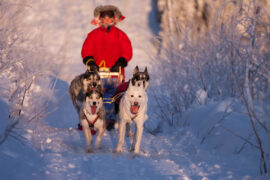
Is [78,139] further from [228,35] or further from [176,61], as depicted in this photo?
[228,35]

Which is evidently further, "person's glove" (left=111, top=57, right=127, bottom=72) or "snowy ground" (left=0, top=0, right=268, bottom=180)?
"person's glove" (left=111, top=57, right=127, bottom=72)

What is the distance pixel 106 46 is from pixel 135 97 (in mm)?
2220

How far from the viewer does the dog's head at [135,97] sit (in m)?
3.80

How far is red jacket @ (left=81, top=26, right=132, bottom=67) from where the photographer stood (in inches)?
224

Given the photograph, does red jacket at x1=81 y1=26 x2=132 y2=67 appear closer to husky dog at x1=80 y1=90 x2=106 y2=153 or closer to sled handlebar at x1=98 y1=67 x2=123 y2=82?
sled handlebar at x1=98 y1=67 x2=123 y2=82

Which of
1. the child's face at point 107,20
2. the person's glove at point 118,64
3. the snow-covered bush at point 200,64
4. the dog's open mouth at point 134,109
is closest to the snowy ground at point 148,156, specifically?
the snow-covered bush at point 200,64

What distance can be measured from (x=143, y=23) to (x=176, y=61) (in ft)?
52.1

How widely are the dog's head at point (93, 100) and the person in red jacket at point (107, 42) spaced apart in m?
1.40

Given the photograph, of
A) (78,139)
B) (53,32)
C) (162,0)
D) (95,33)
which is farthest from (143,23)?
(78,139)

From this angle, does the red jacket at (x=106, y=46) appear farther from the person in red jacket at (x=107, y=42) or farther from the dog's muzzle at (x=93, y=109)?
the dog's muzzle at (x=93, y=109)

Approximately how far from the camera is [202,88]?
5.51m

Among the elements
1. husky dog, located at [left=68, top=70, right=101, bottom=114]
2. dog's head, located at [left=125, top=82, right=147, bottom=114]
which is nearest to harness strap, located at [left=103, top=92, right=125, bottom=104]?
husky dog, located at [left=68, top=70, right=101, bottom=114]

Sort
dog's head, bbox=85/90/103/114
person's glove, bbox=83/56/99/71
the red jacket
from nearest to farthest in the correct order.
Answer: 1. dog's head, bbox=85/90/103/114
2. person's glove, bbox=83/56/99/71
3. the red jacket

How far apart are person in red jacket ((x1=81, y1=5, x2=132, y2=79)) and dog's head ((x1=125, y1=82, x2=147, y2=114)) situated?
5.44ft
